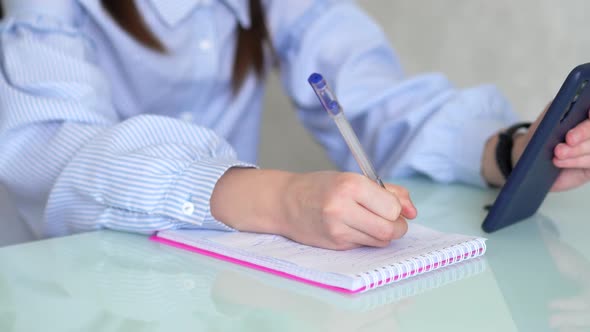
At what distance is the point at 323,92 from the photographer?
590 mm

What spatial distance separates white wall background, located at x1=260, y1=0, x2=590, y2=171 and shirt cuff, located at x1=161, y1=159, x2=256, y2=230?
105cm

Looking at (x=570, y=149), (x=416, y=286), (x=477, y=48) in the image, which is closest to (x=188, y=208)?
(x=416, y=286)

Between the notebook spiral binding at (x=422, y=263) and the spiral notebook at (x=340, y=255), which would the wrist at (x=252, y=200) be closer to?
the spiral notebook at (x=340, y=255)

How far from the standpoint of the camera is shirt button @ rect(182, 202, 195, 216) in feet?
2.19

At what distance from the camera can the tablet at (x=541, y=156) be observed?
2.00 feet

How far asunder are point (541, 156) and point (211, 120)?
67 centimetres

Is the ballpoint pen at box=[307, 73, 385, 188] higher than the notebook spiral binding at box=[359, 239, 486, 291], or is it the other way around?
the ballpoint pen at box=[307, 73, 385, 188]

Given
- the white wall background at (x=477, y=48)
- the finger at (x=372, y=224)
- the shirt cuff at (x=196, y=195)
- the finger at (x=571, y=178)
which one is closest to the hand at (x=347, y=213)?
the finger at (x=372, y=224)

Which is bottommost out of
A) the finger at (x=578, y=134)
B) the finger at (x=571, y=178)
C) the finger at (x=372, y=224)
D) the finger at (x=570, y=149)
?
the finger at (x=571, y=178)

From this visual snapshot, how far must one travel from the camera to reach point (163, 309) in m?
0.48

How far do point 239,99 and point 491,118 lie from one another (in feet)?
1.44

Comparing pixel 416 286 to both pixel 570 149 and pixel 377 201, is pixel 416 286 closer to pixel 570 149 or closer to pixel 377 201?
pixel 377 201

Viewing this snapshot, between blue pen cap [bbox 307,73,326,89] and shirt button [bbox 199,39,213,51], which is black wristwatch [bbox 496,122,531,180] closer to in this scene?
blue pen cap [bbox 307,73,326,89]

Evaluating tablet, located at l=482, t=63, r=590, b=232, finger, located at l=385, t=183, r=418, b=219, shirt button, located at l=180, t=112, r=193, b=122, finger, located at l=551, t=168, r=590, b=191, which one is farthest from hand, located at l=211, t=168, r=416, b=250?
shirt button, located at l=180, t=112, r=193, b=122
